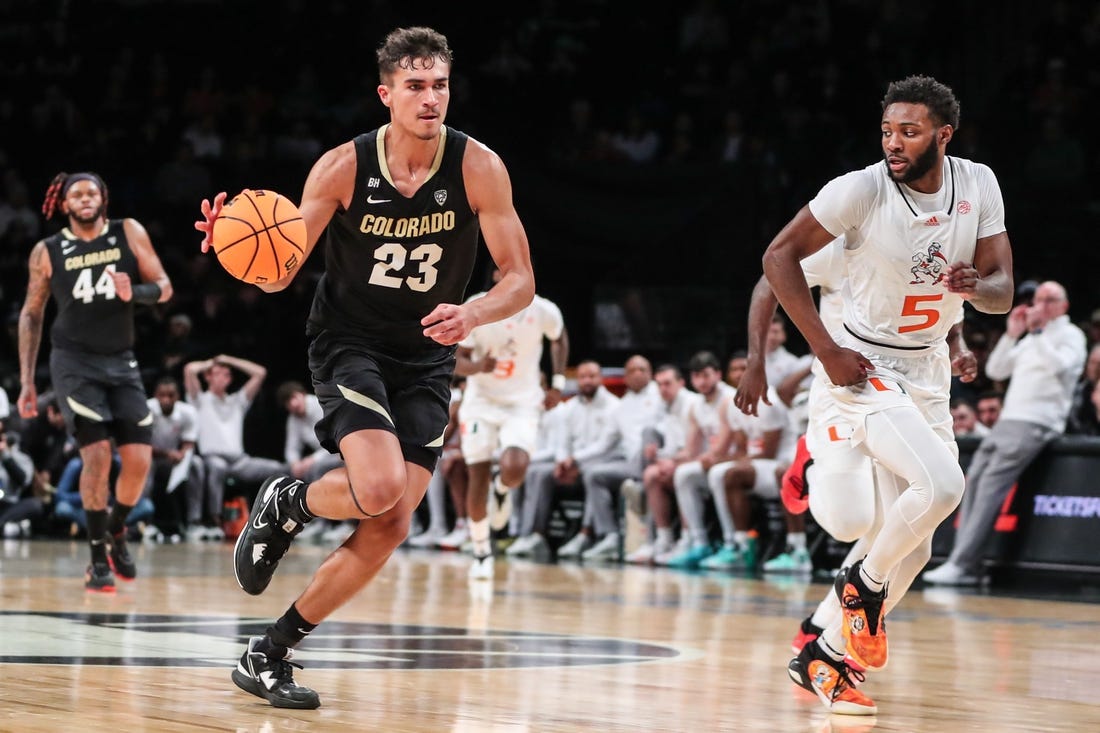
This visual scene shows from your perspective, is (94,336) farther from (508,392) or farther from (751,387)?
(751,387)

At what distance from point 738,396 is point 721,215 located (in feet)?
33.2

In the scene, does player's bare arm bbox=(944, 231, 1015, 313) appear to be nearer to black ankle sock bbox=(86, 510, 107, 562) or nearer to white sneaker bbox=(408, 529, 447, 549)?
black ankle sock bbox=(86, 510, 107, 562)

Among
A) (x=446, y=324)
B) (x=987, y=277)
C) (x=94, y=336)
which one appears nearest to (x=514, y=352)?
(x=94, y=336)

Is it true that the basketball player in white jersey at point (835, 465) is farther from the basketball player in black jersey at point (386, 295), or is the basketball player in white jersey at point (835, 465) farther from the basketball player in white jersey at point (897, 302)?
the basketball player in black jersey at point (386, 295)

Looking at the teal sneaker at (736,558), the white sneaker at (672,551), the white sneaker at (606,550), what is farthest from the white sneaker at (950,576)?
the white sneaker at (606,550)

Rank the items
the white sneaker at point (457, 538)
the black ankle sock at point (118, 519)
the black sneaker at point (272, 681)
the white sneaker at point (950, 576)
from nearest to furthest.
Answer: the black sneaker at point (272, 681) → the black ankle sock at point (118, 519) → the white sneaker at point (950, 576) → the white sneaker at point (457, 538)

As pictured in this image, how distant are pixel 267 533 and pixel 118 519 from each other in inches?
195

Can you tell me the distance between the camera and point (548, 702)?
17.2 ft

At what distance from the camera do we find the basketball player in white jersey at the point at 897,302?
544cm

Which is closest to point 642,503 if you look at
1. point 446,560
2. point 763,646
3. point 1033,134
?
point 446,560

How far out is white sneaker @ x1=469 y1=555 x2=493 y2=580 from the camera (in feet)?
38.1

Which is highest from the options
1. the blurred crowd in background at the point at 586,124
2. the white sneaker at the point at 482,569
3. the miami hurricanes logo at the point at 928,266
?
the blurred crowd in background at the point at 586,124

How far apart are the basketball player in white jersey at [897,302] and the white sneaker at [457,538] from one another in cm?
1044

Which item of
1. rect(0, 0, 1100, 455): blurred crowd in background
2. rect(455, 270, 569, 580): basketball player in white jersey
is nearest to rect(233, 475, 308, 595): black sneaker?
rect(455, 270, 569, 580): basketball player in white jersey
